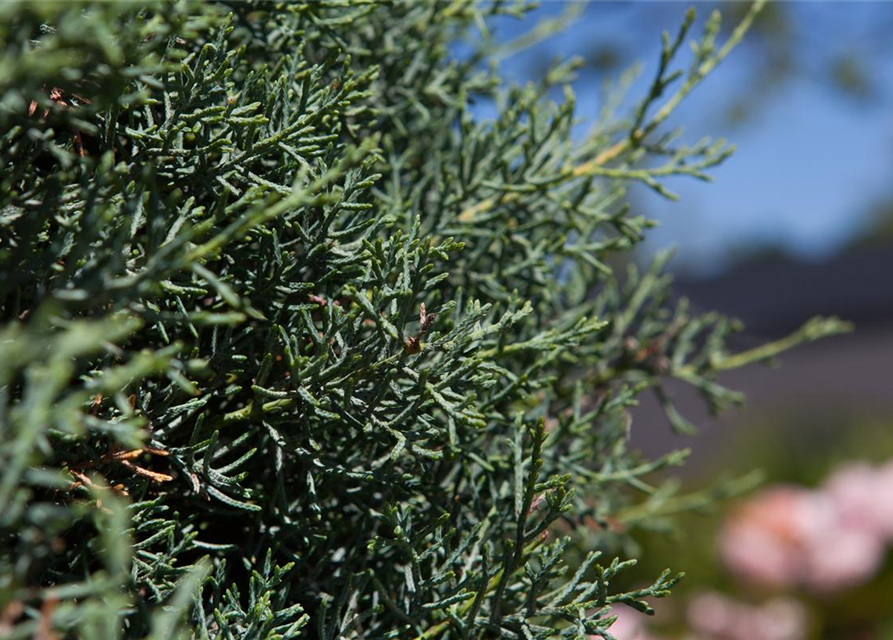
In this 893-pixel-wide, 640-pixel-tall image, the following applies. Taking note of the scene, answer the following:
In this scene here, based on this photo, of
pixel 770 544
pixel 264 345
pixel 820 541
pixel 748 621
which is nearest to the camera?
pixel 264 345

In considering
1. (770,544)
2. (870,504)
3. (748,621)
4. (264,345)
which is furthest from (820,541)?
(264,345)

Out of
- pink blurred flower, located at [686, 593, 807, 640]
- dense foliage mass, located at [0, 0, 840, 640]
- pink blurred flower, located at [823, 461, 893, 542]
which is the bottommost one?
pink blurred flower, located at [686, 593, 807, 640]

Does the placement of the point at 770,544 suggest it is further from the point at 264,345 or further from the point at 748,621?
the point at 264,345

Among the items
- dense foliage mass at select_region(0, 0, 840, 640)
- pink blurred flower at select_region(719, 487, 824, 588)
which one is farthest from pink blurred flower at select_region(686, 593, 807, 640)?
dense foliage mass at select_region(0, 0, 840, 640)

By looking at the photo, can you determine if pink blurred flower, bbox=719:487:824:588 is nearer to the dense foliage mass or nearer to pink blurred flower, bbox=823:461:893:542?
pink blurred flower, bbox=823:461:893:542

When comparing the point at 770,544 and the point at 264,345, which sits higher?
the point at 264,345

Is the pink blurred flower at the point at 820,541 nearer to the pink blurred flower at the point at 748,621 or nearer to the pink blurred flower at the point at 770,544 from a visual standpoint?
the pink blurred flower at the point at 770,544

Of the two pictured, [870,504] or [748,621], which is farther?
[870,504]

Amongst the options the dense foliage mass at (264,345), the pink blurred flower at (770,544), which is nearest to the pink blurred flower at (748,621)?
the pink blurred flower at (770,544)

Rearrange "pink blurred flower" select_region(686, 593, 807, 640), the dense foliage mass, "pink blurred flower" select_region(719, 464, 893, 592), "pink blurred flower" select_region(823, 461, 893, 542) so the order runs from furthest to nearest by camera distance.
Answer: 1. "pink blurred flower" select_region(823, 461, 893, 542)
2. "pink blurred flower" select_region(719, 464, 893, 592)
3. "pink blurred flower" select_region(686, 593, 807, 640)
4. the dense foliage mass
